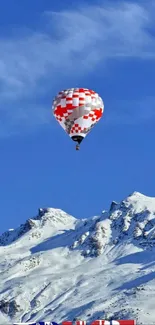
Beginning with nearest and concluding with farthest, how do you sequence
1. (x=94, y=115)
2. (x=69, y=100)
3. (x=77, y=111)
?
(x=77, y=111), (x=69, y=100), (x=94, y=115)

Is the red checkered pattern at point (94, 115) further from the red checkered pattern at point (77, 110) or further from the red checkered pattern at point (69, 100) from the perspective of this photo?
the red checkered pattern at point (69, 100)

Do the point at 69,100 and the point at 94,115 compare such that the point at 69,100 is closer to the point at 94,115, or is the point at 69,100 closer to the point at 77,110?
the point at 77,110

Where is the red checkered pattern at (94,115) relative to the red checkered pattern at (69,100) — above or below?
below

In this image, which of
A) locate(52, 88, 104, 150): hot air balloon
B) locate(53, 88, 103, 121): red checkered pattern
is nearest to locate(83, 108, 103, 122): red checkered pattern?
locate(52, 88, 104, 150): hot air balloon

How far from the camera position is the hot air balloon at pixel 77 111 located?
12938 cm

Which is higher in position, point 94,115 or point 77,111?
point 77,111

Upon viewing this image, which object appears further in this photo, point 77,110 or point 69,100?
point 69,100

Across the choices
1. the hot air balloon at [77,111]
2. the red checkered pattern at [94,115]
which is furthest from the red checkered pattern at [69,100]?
the red checkered pattern at [94,115]

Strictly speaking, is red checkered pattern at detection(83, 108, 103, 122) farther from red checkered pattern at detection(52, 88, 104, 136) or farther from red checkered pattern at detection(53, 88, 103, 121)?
red checkered pattern at detection(53, 88, 103, 121)

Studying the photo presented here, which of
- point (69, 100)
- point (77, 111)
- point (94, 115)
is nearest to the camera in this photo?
point (77, 111)

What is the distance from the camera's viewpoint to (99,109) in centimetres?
13350

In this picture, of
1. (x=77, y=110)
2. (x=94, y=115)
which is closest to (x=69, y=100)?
(x=77, y=110)

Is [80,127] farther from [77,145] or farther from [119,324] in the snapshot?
[119,324]

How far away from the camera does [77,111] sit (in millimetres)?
130875
